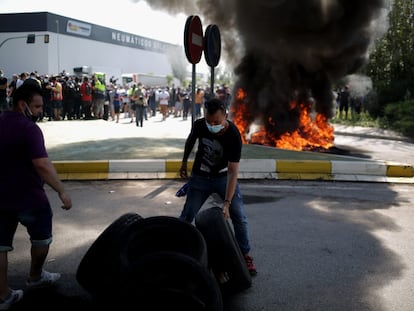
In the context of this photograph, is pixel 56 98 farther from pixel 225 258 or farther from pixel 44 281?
pixel 225 258

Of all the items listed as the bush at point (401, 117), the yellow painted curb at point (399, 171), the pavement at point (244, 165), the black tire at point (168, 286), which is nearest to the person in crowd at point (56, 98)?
the pavement at point (244, 165)

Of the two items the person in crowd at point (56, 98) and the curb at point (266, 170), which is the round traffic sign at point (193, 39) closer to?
the curb at point (266, 170)

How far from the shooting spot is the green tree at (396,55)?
1973 cm

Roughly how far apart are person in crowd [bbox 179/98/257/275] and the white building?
101 feet

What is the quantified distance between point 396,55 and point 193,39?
51.6 feet

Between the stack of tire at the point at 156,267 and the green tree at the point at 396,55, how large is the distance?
18.2m

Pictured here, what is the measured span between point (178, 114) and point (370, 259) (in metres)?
22.0

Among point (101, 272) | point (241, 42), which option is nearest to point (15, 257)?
point (101, 272)

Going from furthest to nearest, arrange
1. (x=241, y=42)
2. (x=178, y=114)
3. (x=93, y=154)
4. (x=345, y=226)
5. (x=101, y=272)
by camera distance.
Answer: (x=178, y=114) < (x=241, y=42) < (x=93, y=154) < (x=345, y=226) < (x=101, y=272)

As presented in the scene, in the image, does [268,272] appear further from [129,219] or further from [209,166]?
[129,219]

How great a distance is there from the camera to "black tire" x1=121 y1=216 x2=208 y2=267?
125 inches

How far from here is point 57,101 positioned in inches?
651

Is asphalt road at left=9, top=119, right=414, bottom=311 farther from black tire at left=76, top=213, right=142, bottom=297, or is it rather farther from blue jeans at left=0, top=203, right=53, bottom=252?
blue jeans at left=0, top=203, right=53, bottom=252

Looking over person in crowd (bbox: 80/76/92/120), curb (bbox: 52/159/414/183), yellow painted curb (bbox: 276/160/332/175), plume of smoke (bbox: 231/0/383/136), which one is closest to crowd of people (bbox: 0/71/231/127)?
person in crowd (bbox: 80/76/92/120)
